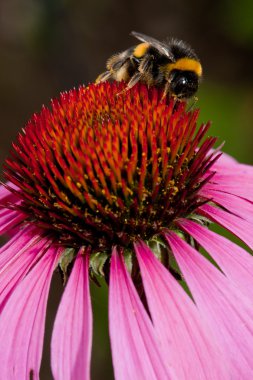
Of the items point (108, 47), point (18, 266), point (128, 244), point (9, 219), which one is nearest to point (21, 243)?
point (18, 266)


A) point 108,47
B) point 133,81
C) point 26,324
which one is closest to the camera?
point 26,324

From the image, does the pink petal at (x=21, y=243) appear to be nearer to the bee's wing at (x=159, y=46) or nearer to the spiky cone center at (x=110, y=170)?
the spiky cone center at (x=110, y=170)

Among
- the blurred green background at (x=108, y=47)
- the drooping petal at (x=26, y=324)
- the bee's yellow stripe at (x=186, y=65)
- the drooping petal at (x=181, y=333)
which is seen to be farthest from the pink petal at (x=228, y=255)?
the blurred green background at (x=108, y=47)

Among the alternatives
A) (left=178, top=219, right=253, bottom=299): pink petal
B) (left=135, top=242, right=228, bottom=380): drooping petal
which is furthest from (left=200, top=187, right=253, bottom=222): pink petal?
(left=135, top=242, right=228, bottom=380): drooping petal

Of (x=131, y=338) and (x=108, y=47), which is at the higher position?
(x=108, y=47)

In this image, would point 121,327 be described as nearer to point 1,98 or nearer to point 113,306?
point 113,306

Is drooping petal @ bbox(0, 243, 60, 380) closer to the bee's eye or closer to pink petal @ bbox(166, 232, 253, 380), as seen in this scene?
pink petal @ bbox(166, 232, 253, 380)

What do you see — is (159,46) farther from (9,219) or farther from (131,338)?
(131,338)

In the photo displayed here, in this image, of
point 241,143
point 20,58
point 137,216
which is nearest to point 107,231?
point 137,216
